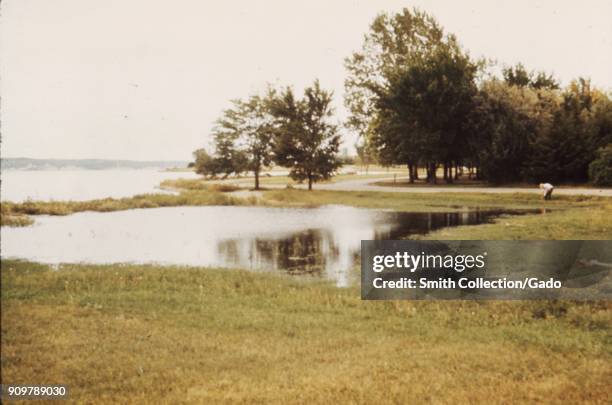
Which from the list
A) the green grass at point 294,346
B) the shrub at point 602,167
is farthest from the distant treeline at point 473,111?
the green grass at point 294,346

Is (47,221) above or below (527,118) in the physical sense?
below

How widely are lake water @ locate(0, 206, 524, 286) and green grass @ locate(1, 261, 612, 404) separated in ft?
10.9

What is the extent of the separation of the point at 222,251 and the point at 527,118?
32.7 ft

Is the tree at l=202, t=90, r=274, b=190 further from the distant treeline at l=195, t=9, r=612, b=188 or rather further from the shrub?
the shrub

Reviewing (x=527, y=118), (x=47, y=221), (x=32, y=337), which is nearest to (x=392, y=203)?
(x=527, y=118)

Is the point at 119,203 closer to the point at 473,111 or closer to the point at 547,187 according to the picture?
the point at 473,111

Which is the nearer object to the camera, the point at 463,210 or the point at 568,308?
the point at 568,308

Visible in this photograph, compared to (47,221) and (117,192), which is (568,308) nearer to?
(47,221)

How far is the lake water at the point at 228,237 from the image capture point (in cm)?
1503

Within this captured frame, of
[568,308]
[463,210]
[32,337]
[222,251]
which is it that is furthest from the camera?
[463,210]

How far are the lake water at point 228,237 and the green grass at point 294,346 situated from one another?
3.31 m

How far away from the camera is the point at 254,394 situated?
534 cm

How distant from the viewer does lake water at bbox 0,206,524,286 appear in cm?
1503

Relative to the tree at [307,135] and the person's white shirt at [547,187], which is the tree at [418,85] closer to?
the person's white shirt at [547,187]
